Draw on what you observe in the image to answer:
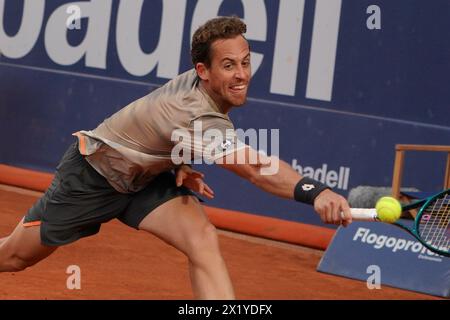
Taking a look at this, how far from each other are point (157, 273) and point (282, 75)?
2.39 m

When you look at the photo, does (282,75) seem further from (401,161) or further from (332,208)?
(332,208)

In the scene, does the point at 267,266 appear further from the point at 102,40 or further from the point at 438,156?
the point at 102,40

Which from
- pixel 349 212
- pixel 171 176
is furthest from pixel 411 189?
pixel 349 212

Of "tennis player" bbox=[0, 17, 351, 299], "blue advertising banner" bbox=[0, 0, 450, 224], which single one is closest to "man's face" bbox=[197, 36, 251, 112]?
"tennis player" bbox=[0, 17, 351, 299]

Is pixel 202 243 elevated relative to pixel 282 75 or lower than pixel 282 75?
lower

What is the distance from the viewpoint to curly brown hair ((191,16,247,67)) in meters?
4.69

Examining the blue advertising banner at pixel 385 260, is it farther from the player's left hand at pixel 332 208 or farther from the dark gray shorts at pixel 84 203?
the player's left hand at pixel 332 208

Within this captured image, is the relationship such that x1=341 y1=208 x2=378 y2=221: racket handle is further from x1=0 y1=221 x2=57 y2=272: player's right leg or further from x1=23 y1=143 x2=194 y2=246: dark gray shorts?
x1=0 y1=221 x2=57 y2=272: player's right leg

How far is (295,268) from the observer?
25.3 ft

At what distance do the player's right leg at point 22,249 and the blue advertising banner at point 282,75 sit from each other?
12.3ft

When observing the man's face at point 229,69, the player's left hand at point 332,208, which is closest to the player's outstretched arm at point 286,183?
the player's left hand at point 332,208

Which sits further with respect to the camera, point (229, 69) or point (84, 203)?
point (84, 203)

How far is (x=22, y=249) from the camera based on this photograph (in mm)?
5078

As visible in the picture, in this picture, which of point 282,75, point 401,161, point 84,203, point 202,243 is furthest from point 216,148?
point 282,75
